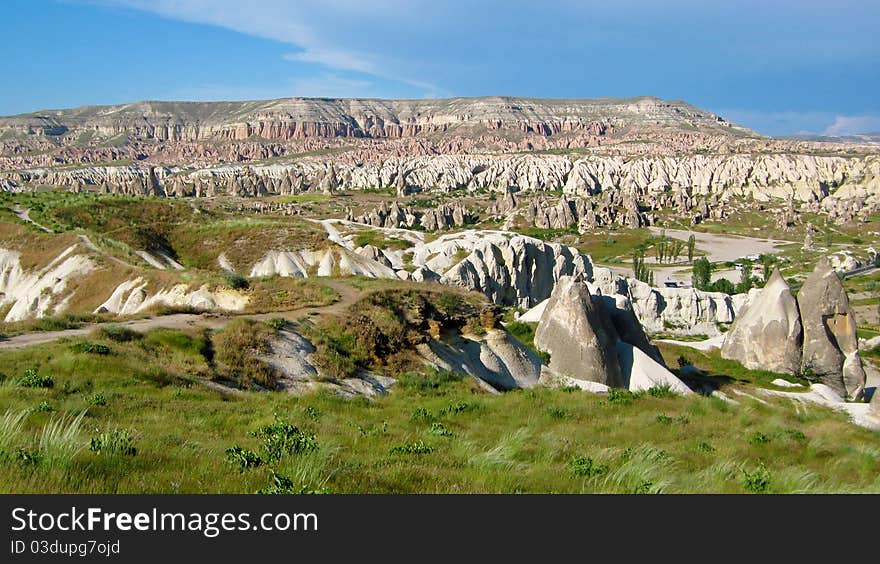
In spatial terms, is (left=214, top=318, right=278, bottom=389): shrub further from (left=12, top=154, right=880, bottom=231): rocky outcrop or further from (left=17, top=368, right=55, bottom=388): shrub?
(left=12, top=154, right=880, bottom=231): rocky outcrop

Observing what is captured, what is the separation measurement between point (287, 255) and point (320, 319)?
23765 millimetres

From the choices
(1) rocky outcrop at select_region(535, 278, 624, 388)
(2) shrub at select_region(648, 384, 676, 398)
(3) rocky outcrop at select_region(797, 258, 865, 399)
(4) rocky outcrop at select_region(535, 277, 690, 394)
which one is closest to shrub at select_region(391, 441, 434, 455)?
(2) shrub at select_region(648, 384, 676, 398)

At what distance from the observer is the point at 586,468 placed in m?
6.56

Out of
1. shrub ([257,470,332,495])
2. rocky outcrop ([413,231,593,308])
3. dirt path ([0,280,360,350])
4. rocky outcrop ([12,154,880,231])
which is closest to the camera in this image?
shrub ([257,470,332,495])

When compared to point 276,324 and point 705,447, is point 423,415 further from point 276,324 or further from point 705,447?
point 276,324

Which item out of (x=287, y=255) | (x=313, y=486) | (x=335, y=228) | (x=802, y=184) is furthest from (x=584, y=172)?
(x=313, y=486)

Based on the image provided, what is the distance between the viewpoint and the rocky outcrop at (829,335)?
97.1ft

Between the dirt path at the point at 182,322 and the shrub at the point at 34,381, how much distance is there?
305 cm

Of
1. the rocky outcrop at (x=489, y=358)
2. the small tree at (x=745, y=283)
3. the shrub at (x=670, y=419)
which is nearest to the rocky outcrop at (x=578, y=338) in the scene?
the rocky outcrop at (x=489, y=358)

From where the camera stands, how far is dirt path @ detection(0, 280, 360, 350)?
43.7ft

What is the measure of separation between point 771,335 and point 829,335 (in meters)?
3.00

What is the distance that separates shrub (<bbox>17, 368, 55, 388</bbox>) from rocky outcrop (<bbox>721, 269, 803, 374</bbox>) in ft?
102

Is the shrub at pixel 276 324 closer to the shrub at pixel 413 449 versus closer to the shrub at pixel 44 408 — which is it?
the shrub at pixel 44 408

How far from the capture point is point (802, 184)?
161 m
